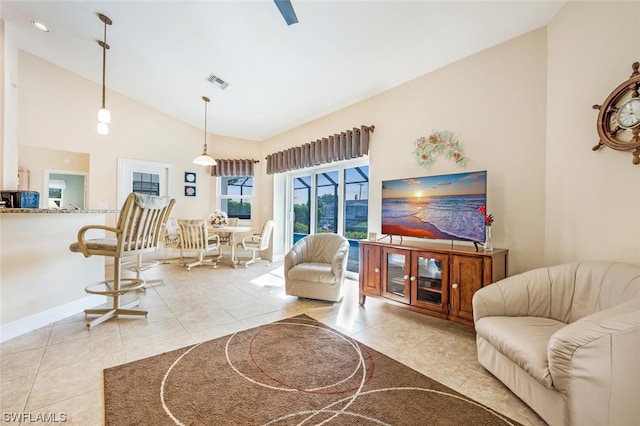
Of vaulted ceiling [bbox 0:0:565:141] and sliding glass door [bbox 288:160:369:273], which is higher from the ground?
vaulted ceiling [bbox 0:0:565:141]

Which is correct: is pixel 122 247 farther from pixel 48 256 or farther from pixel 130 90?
pixel 130 90

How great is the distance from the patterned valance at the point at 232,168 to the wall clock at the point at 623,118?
18.2 feet

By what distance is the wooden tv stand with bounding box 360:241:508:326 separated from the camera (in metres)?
2.28

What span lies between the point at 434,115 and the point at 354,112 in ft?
4.30

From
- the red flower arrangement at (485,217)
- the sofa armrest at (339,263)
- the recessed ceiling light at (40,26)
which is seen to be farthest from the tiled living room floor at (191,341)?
the recessed ceiling light at (40,26)

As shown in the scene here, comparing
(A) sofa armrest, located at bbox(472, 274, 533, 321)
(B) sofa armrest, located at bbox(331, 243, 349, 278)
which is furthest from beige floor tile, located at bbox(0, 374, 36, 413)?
(A) sofa armrest, located at bbox(472, 274, 533, 321)

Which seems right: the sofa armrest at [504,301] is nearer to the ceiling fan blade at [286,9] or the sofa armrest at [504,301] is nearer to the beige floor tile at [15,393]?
the ceiling fan blade at [286,9]

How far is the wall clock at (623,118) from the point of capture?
170 cm

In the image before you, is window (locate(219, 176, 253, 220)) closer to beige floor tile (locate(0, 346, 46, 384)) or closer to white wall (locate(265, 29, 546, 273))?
white wall (locate(265, 29, 546, 273))

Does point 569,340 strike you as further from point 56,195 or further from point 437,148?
point 56,195

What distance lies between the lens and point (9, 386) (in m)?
1.59

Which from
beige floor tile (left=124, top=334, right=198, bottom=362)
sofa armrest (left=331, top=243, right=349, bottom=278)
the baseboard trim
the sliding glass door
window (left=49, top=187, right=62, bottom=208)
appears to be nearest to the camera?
beige floor tile (left=124, top=334, right=198, bottom=362)

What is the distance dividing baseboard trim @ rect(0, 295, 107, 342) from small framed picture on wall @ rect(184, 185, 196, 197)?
3177 millimetres

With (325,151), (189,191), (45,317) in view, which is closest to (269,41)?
(325,151)
